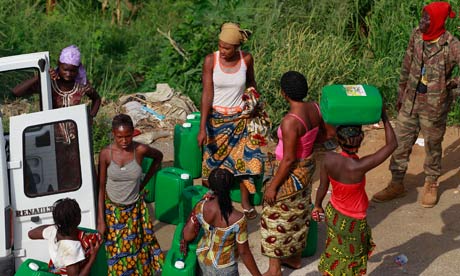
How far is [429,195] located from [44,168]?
3583 millimetres

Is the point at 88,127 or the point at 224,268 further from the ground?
the point at 88,127

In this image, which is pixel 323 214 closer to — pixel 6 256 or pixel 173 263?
pixel 173 263

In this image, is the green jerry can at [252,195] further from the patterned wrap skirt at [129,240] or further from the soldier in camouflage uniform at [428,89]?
the patterned wrap skirt at [129,240]

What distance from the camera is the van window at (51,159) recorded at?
5359 millimetres

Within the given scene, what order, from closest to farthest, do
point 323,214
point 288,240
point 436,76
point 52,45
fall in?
point 323,214 → point 288,240 → point 436,76 → point 52,45

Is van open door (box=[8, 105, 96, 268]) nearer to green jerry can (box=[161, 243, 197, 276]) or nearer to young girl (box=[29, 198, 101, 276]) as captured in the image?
young girl (box=[29, 198, 101, 276])

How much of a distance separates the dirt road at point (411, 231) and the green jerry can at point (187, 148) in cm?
61

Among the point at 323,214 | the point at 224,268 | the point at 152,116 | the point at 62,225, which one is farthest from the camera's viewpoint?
the point at 152,116

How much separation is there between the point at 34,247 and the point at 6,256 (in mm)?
201

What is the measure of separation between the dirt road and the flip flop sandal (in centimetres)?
5

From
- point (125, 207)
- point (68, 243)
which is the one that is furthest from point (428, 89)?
point (68, 243)

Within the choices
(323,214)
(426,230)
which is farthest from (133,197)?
(426,230)

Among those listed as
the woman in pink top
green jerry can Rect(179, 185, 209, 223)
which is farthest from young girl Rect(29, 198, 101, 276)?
green jerry can Rect(179, 185, 209, 223)

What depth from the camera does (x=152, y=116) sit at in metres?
9.18
